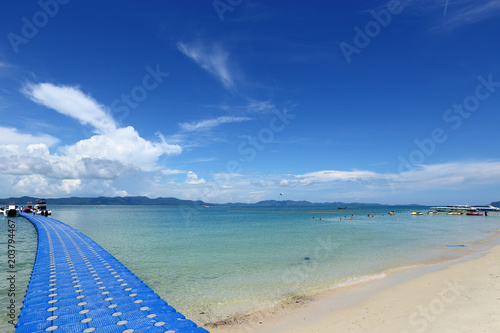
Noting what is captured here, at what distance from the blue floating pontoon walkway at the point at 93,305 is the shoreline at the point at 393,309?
3142 millimetres

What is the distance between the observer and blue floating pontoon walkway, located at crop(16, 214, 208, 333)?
24.7 feet

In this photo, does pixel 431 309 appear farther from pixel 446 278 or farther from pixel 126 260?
pixel 126 260

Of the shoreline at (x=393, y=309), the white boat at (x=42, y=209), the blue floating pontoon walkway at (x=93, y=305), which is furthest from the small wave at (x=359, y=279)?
the white boat at (x=42, y=209)

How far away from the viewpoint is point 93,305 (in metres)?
9.16

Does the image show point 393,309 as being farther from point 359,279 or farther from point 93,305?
point 93,305

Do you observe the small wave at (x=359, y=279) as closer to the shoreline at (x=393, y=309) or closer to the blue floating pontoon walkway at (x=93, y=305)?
the shoreline at (x=393, y=309)

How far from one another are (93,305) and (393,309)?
12.5m

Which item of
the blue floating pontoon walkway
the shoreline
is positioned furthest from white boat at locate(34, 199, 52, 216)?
the shoreline

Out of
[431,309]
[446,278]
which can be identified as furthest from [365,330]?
[446,278]

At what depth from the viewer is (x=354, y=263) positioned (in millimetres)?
21266

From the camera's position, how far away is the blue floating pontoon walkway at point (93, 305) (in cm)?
752

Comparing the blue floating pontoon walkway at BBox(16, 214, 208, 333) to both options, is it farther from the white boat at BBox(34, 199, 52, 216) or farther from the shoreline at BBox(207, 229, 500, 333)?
the white boat at BBox(34, 199, 52, 216)

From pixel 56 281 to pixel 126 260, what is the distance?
1087 centimetres

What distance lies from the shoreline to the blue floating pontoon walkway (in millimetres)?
3142
